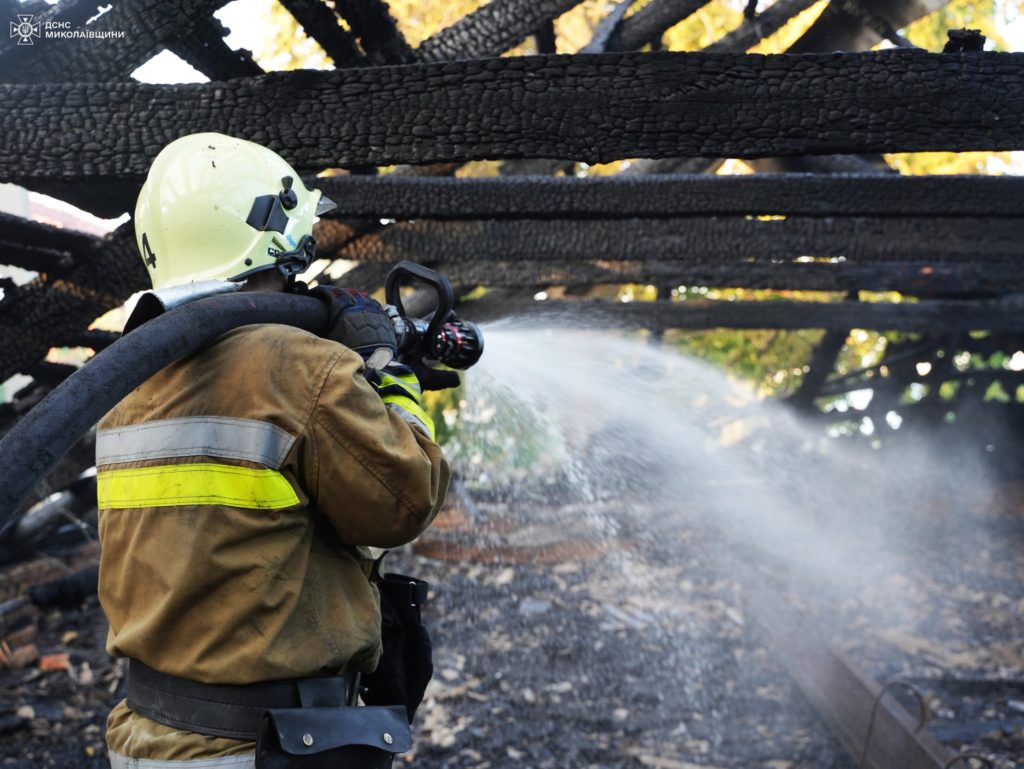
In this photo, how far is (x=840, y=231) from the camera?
16.0 feet

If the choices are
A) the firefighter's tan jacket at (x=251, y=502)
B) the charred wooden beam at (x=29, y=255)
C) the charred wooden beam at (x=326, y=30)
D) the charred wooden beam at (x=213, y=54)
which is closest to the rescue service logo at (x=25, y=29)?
the charred wooden beam at (x=213, y=54)

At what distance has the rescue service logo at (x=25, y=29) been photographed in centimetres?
286

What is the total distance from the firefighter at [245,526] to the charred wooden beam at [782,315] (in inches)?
184

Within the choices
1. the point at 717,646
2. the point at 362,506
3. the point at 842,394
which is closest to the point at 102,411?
the point at 362,506

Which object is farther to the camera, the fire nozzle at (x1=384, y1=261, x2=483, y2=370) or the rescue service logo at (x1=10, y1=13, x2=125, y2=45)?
the rescue service logo at (x1=10, y1=13, x2=125, y2=45)

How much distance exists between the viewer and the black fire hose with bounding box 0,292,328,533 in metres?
1.59

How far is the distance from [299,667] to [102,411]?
0.67 meters

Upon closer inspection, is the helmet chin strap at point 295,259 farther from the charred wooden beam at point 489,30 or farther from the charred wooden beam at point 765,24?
the charred wooden beam at point 765,24

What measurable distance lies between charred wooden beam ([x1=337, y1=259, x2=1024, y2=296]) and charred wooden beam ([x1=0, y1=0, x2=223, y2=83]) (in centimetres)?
288

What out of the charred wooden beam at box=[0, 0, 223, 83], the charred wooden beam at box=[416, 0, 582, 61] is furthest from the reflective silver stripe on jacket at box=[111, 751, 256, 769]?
the charred wooden beam at box=[416, 0, 582, 61]

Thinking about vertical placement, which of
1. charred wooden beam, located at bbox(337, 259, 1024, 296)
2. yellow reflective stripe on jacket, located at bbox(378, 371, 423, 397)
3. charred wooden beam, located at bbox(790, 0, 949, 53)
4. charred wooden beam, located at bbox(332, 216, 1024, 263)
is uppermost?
charred wooden beam, located at bbox(790, 0, 949, 53)

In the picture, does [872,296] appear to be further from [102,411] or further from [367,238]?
[102,411]

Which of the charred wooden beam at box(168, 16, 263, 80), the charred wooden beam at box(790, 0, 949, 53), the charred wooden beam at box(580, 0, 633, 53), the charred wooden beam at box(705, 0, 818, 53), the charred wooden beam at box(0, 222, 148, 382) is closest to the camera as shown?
the charred wooden beam at box(168, 16, 263, 80)

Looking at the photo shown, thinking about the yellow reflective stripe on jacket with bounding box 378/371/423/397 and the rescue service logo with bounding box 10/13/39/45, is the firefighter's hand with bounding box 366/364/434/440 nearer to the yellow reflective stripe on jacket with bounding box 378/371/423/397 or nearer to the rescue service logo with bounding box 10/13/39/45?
the yellow reflective stripe on jacket with bounding box 378/371/423/397
